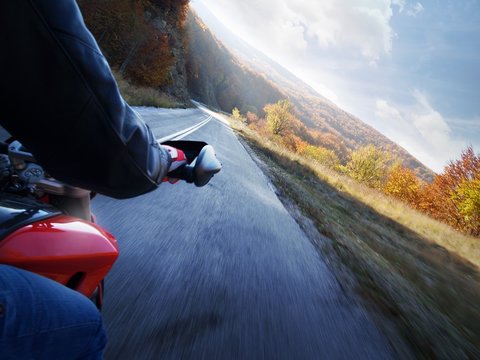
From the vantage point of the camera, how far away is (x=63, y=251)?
903mm

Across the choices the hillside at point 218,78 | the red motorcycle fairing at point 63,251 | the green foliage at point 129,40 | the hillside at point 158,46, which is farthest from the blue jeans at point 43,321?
the hillside at point 218,78

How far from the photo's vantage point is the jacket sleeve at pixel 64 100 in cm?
59

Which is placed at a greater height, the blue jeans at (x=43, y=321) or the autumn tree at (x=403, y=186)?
the blue jeans at (x=43, y=321)

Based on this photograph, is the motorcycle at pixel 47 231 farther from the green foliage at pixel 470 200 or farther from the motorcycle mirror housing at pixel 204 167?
the green foliage at pixel 470 200

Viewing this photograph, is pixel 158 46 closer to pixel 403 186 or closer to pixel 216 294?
pixel 216 294

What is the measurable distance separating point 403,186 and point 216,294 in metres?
46.7

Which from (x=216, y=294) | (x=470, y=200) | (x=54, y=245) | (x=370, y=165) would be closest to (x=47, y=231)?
(x=54, y=245)

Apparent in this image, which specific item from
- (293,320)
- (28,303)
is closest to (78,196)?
(28,303)

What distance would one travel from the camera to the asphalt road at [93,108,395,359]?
157cm

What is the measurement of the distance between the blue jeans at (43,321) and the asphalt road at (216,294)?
73cm

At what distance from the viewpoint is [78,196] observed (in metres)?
1.25

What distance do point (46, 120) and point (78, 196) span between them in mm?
632

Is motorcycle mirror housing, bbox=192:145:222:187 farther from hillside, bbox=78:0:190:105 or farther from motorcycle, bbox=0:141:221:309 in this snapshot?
hillside, bbox=78:0:190:105

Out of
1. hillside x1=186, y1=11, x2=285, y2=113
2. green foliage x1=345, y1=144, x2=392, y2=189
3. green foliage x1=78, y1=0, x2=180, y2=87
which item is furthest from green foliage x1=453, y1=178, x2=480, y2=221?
hillside x1=186, y1=11, x2=285, y2=113
